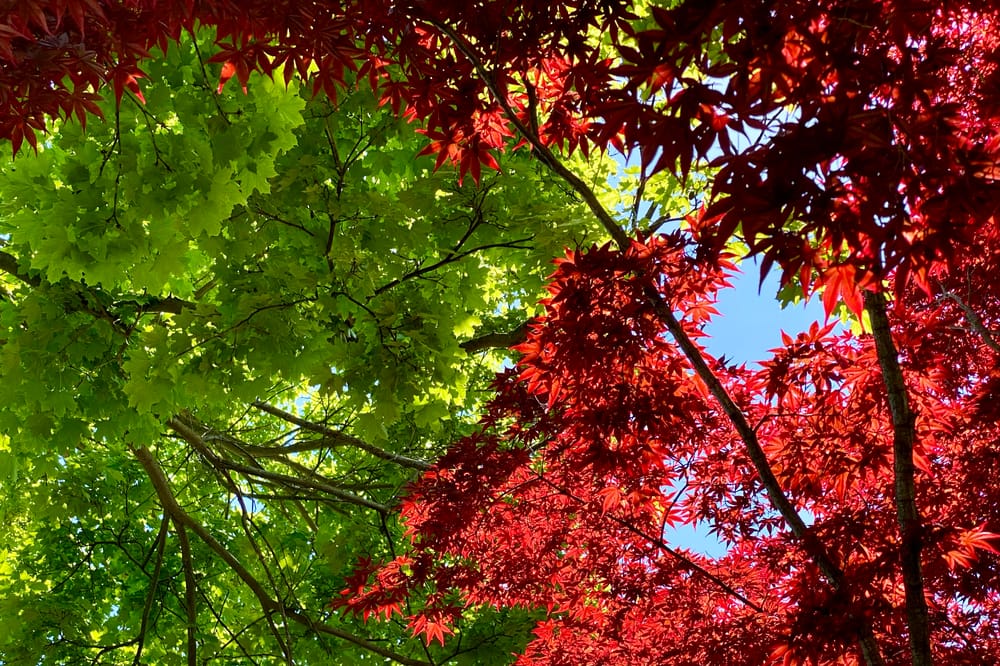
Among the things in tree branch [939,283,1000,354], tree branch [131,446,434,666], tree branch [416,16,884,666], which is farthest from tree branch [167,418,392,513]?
tree branch [939,283,1000,354]

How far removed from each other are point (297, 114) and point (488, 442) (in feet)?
5.59

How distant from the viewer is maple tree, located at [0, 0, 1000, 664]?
4.78ft

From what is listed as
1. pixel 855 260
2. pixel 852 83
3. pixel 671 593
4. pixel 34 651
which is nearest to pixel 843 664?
pixel 671 593

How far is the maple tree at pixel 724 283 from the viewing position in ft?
4.78

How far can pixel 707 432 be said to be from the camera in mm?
2861

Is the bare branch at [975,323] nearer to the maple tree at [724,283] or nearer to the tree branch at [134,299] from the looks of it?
the maple tree at [724,283]

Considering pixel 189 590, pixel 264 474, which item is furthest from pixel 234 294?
pixel 189 590

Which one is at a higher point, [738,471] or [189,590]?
[189,590]

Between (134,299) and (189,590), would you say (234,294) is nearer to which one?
(134,299)

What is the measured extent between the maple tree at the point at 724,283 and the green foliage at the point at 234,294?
0.92 m

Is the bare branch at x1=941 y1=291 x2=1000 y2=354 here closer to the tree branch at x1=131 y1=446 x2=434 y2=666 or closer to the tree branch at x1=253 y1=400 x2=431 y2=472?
the tree branch at x1=253 y1=400 x2=431 y2=472

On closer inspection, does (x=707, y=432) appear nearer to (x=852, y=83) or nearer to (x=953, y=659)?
(x=953, y=659)

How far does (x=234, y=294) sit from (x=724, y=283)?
2.76 m

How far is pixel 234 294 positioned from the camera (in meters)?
4.15
